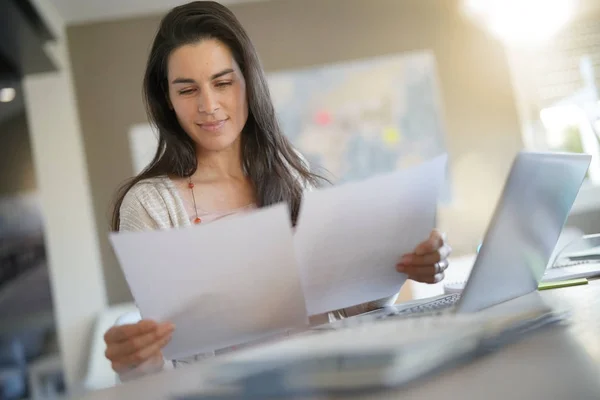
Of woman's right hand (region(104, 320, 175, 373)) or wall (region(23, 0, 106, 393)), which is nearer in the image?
woman's right hand (region(104, 320, 175, 373))

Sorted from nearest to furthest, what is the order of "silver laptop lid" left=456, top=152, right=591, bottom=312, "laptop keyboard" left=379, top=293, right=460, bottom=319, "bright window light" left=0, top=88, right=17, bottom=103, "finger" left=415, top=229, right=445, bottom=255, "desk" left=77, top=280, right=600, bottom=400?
"desk" left=77, top=280, right=600, bottom=400 → "silver laptop lid" left=456, top=152, right=591, bottom=312 → "laptop keyboard" left=379, top=293, right=460, bottom=319 → "finger" left=415, top=229, right=445, bottom=255 → "bright window light" left=0, top=88, right=17, bottom=103

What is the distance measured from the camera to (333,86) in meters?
4.00

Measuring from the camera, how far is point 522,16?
4.12 metres

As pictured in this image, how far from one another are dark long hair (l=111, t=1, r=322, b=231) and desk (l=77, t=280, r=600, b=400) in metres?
0.81

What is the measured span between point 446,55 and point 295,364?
13.0 feet

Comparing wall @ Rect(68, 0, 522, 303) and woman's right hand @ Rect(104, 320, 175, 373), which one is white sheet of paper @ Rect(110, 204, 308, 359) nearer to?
woman's right hand @ Rect(104, 320, 175, 373)

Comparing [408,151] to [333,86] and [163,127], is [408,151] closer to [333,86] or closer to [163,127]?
[333,86]

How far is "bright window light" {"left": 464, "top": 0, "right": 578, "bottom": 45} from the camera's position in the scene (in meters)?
4.10

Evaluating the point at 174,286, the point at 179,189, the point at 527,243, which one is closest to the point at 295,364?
the point at 174,286

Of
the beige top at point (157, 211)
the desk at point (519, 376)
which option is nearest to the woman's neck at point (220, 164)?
the beige top at point (157, 211)

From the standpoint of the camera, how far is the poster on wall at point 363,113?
3924mm

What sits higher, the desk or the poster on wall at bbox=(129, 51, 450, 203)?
the poster on wall at bbox=(129, 51, 450, 203)

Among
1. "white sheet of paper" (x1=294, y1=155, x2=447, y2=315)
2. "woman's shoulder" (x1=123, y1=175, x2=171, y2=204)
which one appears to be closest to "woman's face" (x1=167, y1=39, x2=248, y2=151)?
"woman's shoulder" (x1=123, y1=175, x2=171, y2=204)

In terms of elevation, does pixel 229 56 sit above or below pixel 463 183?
above
